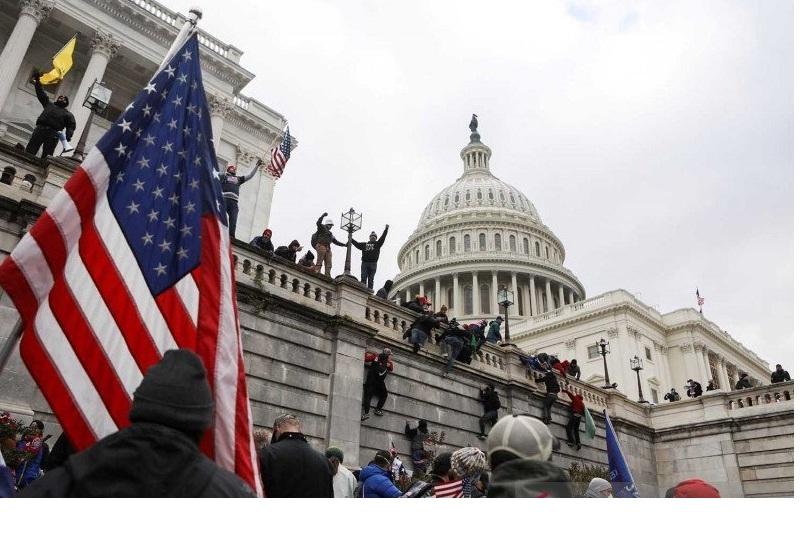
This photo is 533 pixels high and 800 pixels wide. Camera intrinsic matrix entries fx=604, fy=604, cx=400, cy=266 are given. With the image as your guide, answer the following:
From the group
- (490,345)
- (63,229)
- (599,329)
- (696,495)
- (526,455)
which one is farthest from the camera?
(599,329)

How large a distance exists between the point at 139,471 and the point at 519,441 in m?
1.97

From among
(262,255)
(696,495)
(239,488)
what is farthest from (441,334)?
(239,488)

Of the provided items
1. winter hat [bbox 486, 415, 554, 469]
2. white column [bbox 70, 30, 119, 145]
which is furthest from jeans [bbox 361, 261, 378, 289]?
white column [bbox 70, 30, 119, 145]

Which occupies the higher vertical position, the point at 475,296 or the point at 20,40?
the point at 475,296

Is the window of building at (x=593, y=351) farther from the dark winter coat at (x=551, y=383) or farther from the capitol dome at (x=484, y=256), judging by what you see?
the dark winter coat at (x=551, y=383)

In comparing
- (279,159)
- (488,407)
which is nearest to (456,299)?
(488,407)

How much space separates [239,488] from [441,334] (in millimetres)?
14898

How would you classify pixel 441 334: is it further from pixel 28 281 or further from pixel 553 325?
pixel 553 325

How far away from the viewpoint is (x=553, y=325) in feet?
208

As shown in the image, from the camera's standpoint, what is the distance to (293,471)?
5137 millimetres

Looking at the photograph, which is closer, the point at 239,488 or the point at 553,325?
the point at 239,488

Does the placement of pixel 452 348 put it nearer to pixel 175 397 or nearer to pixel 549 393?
pixel 549 393

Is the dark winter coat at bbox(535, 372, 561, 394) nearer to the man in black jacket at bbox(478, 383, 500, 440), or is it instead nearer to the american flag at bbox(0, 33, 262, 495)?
the man in black jacket at bbox(478, 383, 500, 440)

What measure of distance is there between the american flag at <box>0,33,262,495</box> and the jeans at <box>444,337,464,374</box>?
1251 cm
